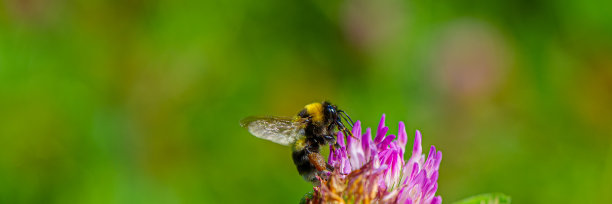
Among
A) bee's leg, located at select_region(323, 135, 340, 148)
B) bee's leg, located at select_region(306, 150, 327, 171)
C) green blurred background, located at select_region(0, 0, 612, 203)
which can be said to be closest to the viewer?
bee's leg, located at select_region(306, 150, 327, 171)

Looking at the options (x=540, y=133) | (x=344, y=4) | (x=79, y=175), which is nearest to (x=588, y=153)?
(x=540, y=133)

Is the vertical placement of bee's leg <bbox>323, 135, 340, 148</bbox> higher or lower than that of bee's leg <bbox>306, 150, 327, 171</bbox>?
higher

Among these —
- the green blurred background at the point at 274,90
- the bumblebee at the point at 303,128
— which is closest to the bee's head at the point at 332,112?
the bumblebee at the point at 303,128

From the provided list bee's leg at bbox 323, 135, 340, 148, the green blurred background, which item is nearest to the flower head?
bee's leg at bbox 323, 135, 340, 148

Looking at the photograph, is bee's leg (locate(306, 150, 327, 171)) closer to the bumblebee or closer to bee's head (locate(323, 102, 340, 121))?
the bumblebee

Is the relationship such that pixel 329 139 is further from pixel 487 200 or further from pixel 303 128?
pixel 487 200

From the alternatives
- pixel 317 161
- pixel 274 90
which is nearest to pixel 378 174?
pixel 317 161
